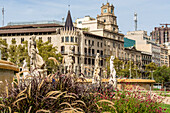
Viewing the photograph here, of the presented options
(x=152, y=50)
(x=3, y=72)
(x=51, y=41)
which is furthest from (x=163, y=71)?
(x=3, y=72)

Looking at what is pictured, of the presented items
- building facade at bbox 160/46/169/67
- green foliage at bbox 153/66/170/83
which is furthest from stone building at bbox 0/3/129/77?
building facade at bbox 160/46/169/67

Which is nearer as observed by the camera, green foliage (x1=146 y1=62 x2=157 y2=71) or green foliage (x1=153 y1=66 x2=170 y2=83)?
green foliage (x1=153 y1=66 x2=170 y2=83)

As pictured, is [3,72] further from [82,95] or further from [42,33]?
[42,33]

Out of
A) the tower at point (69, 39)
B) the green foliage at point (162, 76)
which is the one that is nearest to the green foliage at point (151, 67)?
the green foliage at point (162, 76)

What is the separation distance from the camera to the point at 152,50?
12038 centimetres

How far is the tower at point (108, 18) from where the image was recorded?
298 ft

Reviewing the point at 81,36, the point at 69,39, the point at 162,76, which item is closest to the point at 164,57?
the point at 162,76

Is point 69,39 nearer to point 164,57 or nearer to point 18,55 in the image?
point 18,55

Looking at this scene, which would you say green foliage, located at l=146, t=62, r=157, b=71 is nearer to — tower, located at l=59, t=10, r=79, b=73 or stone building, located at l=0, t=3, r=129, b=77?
stone building, located at l=0, t=3, r=129, b=77

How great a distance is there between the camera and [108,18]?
301 feet

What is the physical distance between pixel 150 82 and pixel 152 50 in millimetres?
88950

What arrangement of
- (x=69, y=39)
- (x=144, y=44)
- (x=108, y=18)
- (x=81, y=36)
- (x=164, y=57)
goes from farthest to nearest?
(x=164, y=57) → (x=144, y=44) → (x=108, y=18) → (x=81, y=36) → (x=69, y=39)

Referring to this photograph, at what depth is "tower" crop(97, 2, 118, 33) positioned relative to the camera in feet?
298

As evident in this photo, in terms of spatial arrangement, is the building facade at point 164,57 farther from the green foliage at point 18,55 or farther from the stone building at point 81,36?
the green foliage at point 18,55
